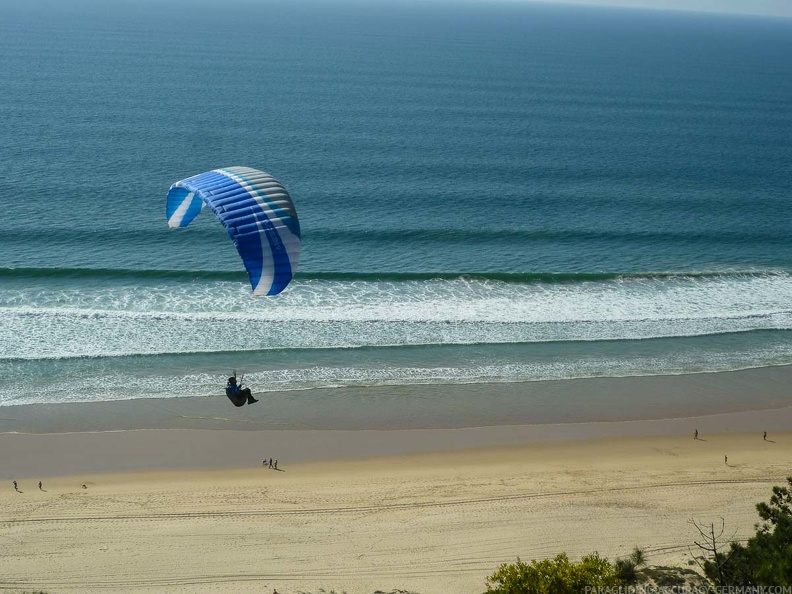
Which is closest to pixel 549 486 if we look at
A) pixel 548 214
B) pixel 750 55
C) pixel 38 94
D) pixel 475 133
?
pixel 548 214

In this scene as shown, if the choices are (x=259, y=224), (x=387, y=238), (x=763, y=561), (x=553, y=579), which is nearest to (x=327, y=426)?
(x=259, y=224)

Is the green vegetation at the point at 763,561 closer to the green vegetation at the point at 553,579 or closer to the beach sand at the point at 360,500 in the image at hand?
the green vegetation at the point at 553,579

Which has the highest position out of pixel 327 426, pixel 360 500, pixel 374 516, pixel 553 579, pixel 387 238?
pixel 387 238

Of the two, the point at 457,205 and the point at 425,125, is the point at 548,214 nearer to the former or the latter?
the point at 457,205

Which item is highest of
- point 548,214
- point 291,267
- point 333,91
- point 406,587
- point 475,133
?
point 333,91

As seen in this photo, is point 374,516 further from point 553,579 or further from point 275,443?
point 553,579

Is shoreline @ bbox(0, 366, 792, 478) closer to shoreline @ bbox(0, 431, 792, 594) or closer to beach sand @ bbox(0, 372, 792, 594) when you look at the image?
beach sand @ bbox(0, 372, 792, 594)

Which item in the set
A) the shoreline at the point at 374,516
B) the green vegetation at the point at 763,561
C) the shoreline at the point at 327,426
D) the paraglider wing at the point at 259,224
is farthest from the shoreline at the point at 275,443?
the green vegetation at the point at 763,561
